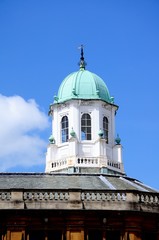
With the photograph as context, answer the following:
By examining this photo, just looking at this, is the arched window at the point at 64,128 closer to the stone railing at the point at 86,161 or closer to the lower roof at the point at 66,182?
the stone railing at the point at 86,161

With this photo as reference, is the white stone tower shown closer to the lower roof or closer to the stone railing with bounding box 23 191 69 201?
the lower roof

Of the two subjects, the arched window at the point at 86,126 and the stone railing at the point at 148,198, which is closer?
the stone railing at the point at 148,198

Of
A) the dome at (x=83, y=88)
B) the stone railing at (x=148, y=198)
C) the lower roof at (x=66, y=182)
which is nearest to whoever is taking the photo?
the stone railing at (x=148, y=198)

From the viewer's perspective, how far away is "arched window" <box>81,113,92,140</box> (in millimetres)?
58719

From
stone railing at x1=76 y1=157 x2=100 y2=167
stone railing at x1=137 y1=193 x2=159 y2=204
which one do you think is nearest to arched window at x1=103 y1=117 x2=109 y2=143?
stone railing at x1=76 y1=157 x2=100 y2=167

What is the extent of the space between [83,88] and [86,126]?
3688 millimetres

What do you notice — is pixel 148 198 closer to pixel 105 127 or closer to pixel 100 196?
pixel 100 196

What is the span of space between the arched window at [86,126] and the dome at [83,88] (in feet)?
5.93

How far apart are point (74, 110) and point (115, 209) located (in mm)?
18502

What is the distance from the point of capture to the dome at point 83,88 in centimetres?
6016

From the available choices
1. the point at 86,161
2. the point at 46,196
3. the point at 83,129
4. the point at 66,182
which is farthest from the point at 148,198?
the point at 83,129

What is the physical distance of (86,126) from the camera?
59.1 m

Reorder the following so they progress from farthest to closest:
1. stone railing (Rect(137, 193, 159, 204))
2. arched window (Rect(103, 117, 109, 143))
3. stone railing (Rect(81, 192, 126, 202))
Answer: arched window (Rect(103, 117, 109, 143)) < stone railing (Rect(137, 193, 159, 204)) < stone railing (Rect(81, 192, 126, 202))

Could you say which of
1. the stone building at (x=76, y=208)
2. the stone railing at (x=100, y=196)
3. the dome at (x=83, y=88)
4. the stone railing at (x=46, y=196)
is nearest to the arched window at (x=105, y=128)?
the dome at (x=83, y=88)
